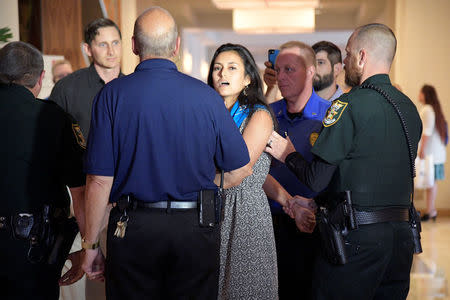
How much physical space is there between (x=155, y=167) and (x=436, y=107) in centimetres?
621

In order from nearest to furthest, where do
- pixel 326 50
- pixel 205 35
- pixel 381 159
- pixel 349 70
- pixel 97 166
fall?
1. pixel 97 166
2. pixel 381 159
3. pixel 349 70
4. pixel 326 50
5. pixel 205 35

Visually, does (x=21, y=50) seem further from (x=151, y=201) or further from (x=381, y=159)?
(x=381, y=159)

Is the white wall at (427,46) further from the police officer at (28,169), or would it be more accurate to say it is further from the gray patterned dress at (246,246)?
the police officer at (28,169)

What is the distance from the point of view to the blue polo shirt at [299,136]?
2.85m

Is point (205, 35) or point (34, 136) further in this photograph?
point (205, 35)

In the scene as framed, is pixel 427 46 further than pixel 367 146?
Yes

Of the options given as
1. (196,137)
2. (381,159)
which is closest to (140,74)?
(196,137)

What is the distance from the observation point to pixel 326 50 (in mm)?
3729

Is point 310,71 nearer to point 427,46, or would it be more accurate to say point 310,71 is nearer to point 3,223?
point 3,223

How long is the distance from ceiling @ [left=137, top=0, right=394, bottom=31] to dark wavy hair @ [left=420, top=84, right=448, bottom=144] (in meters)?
1.83

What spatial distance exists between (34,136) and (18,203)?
266 mm

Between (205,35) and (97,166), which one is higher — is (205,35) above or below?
above

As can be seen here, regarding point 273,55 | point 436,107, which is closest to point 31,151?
point 273,55

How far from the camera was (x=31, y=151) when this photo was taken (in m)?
2.26
